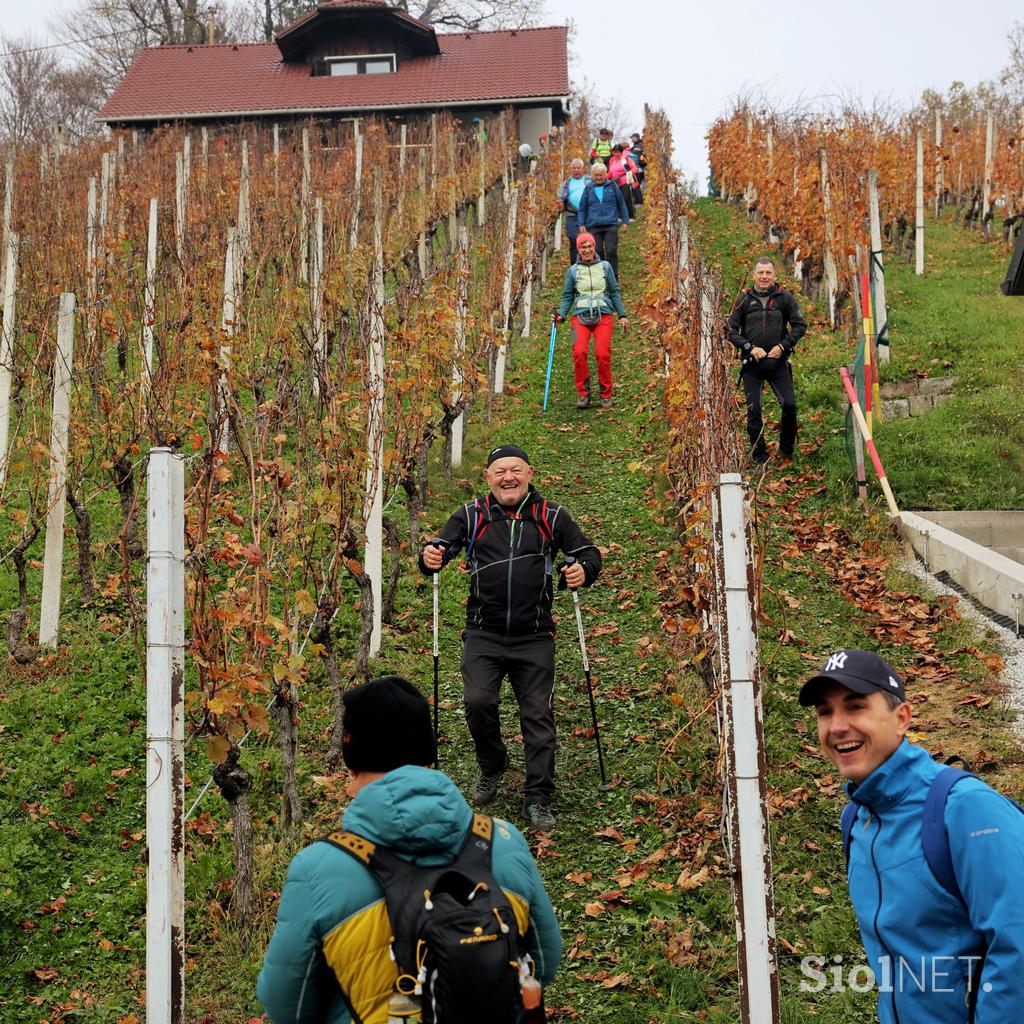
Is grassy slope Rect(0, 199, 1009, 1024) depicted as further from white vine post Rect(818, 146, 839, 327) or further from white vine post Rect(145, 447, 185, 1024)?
white vine post Rect(818, 146, 839, 327)

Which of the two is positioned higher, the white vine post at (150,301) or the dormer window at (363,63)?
the dormer window at (363,63)

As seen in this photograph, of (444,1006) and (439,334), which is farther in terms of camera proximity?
(439,334)

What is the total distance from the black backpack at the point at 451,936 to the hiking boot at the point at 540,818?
3.38 m

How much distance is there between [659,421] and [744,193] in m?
19.8

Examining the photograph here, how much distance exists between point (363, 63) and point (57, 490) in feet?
98.0

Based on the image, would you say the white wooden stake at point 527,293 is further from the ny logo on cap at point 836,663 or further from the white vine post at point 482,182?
the ny logo on cap at point 836,663

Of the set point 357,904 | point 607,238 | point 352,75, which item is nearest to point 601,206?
point 607,238

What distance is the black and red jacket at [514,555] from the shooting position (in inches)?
223

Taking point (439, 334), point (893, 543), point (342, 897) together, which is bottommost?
point (342, 897)

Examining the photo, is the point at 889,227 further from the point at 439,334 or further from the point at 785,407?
the point at 439,334

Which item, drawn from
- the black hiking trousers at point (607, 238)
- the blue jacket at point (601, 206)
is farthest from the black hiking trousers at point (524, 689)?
the blue jacket at point (601, 206)

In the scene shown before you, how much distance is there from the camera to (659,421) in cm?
1246

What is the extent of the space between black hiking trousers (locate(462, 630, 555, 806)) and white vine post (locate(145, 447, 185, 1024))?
2099 millimetres

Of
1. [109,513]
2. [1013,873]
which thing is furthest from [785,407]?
[1013,873]
